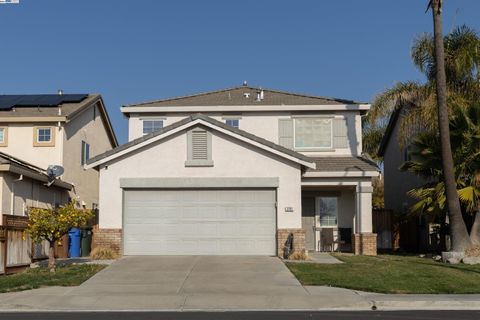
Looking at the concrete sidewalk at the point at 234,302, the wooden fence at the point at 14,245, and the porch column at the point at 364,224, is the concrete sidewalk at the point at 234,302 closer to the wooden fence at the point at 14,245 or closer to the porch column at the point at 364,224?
the wooden fence at the point at 14,245

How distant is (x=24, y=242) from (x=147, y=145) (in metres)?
4.97

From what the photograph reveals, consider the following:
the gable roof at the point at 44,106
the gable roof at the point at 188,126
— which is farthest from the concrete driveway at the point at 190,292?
the gable roof at the point at 44,106

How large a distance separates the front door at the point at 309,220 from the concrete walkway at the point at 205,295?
6.91m

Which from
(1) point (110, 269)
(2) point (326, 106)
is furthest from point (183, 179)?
(2) point (326, 106)

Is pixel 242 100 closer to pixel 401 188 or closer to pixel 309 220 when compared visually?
pixel 309 220

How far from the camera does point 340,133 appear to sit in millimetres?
25594

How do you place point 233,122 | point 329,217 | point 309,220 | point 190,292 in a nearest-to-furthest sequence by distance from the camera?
1. point 190,292
2. point 309,220
3. point 329,217
4. point 233,122

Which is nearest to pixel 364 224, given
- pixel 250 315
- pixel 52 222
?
pixel 52 222

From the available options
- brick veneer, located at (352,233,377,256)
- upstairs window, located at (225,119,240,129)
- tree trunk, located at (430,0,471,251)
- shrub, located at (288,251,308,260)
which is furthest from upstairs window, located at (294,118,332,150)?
shrub, located at (288,251,308,260)

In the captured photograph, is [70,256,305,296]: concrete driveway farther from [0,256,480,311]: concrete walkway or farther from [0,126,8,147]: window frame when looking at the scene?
[0,126,8,147]: window frame

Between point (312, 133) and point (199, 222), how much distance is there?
23.5ft

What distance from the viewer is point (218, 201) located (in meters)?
21.1

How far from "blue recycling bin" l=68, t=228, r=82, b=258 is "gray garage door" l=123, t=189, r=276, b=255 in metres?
3.71

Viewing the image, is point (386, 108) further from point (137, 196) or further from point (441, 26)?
point (137, 196)
